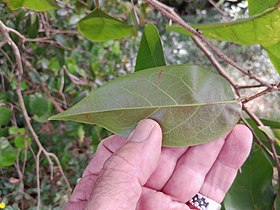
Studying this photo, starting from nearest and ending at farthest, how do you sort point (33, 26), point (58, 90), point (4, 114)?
point (4, 114) → point (33, 26) → point (58, 90)

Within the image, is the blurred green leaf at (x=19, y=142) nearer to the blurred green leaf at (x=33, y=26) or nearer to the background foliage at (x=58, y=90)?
the background foliage at (x=58, y=90)

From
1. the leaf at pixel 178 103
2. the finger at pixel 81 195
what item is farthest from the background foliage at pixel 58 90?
the finger at pixel 81 195

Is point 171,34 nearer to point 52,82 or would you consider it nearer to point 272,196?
point 52,82

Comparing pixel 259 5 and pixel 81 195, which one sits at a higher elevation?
pixel 259 5

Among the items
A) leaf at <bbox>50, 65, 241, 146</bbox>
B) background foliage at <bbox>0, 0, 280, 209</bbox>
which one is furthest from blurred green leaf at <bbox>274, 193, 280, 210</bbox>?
leaf at <bbox>50, 65, 241, 146</bbox>

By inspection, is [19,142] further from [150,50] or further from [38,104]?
[150,50]

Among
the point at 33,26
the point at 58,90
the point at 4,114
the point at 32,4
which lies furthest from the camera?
the point at 58,90

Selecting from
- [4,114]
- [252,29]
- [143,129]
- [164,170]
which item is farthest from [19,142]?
[252,29]
